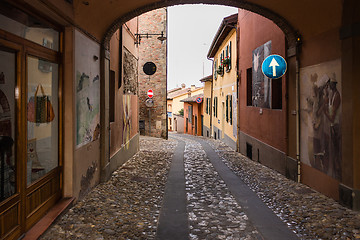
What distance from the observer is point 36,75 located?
4070mm

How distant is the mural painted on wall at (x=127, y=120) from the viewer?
980cm

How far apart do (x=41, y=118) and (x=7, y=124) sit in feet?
2.98

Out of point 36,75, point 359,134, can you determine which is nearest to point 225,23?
point 359,134

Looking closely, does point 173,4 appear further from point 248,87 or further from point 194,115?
point 194,115

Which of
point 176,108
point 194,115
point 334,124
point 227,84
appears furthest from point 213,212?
point 176,108

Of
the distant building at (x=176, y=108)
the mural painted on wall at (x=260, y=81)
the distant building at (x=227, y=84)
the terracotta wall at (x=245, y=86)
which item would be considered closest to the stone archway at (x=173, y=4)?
the terracotta wall at (x=245, y=86)

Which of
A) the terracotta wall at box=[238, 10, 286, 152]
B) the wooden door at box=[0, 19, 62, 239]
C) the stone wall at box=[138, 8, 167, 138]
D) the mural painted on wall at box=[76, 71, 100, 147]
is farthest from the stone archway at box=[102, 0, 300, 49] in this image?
the stone wall at box=[138, 8, 167, 138]

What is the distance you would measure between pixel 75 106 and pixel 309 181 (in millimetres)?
4803

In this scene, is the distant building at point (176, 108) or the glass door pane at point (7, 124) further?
the distant building at point (176, 108)

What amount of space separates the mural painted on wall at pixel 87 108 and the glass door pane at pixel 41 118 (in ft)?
1.63

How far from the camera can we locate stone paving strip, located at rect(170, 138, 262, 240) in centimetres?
405

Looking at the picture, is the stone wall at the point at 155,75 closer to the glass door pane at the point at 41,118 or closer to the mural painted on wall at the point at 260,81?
the mural painted on wall at the point at 260,81

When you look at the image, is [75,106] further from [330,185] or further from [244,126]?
[244,126]

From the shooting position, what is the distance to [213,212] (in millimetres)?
4934
